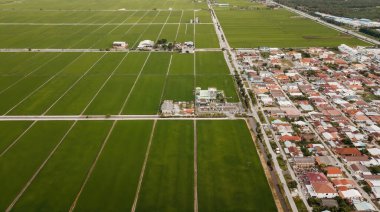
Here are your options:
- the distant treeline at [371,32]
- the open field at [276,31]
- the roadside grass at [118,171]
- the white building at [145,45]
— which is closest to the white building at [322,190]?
the roadside grass at [118,171]

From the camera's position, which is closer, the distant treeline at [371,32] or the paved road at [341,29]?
the paved road at [341,29]

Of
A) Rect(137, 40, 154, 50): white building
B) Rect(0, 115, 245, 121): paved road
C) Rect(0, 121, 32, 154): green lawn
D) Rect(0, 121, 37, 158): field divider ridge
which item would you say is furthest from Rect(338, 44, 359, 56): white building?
Rect(0, 121, 32, 154): green lawn

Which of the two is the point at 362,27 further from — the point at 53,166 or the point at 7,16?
the point at 7,16

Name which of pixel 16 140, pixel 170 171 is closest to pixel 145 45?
pixel 16 140

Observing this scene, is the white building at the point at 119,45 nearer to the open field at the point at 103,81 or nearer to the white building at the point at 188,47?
the open field at the point at 103,81

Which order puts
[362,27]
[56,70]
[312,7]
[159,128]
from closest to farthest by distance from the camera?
[159,128]
[56,70]
[362,27]
[312,7]

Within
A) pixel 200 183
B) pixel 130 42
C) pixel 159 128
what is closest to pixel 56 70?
pixel 130 42

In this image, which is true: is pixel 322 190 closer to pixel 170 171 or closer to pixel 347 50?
pixel 170 171
